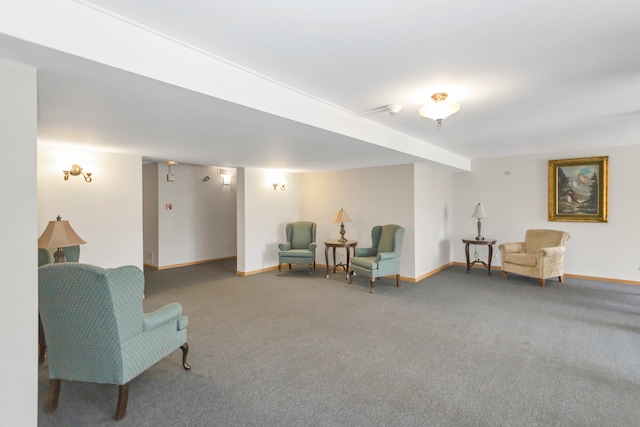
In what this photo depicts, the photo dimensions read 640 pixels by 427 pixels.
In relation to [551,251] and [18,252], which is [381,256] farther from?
[18,252]

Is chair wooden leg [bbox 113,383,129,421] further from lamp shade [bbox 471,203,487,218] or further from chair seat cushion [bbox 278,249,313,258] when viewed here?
lamp shade [bbox 471,203,487,218]

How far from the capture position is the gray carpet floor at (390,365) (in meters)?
2.15

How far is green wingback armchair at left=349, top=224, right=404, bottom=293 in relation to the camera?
17.3ft

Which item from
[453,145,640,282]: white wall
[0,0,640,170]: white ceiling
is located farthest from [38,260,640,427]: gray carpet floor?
[0,0,640,170]: white ceiling

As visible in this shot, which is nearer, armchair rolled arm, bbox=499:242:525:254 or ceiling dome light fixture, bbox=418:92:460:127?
ceiling dome light fixture, bbox=418:92:460:127

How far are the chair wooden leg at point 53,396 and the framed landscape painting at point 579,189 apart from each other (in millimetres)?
7532

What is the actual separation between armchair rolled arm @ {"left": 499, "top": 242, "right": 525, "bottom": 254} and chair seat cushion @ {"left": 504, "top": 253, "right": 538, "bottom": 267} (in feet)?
0.43

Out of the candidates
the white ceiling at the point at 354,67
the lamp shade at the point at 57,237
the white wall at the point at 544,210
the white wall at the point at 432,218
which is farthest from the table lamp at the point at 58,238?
the white wall at the point at 544,210

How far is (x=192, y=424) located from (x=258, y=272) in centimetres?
456

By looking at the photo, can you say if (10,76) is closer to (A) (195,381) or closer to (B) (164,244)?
(A) (195,381)

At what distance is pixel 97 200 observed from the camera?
446 cm

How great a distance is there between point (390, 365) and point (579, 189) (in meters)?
5.51

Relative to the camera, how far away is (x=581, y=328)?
11.8ft

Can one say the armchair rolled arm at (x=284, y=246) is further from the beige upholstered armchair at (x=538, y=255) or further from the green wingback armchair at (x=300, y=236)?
the beige upholstered armchair at (x=538, y=255)
